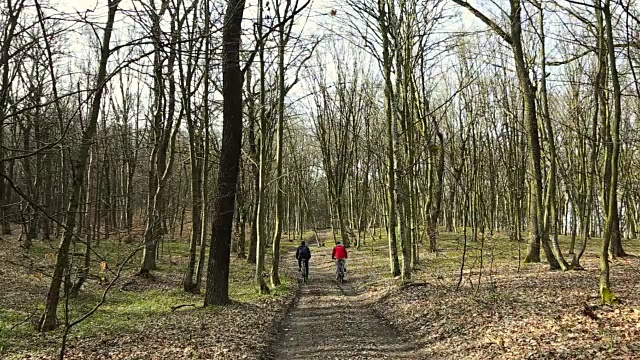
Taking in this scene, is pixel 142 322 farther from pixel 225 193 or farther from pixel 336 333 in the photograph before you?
pixel 336 333

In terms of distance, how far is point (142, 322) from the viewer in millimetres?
11602

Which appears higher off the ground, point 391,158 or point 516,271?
point 391,158

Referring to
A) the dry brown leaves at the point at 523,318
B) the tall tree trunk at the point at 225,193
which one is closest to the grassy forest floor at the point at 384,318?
the dry brown leaves at the point at 523,318

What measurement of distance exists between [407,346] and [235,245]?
25798 mm

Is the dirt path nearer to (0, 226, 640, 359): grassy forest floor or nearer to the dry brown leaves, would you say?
(0, 226, 640, 359): grassy forest floor

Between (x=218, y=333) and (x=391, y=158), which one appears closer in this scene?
(x=218, y=333)

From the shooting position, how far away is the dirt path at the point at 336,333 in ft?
29.1

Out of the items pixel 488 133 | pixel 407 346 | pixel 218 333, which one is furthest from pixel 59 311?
pixel 488 133

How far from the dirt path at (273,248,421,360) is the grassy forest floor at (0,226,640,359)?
8 centimetres

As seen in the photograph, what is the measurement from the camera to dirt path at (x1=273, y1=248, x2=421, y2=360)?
8863 mm

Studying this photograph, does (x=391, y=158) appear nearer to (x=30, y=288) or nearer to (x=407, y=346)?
(x=407, y=346)

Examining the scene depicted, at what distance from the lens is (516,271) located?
56.7 ft

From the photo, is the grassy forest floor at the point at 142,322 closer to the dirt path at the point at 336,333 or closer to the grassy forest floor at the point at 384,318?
the grassy forest floor at the point at 384,318

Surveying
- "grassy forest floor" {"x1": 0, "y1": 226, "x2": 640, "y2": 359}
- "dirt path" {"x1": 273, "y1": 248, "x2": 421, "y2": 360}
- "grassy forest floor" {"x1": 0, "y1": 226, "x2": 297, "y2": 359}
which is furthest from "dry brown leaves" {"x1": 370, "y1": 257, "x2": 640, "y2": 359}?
"grassy forest floor" {"x1": 0, "y1": 226, "x2": 297, "y2": 359}
